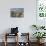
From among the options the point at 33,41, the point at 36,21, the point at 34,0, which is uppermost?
the point at 34,0

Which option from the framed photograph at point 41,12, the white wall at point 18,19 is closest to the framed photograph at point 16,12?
the white wall at point 18,19

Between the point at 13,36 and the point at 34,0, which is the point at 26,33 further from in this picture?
the point at 34,0

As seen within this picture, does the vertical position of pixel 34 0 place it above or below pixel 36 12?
above

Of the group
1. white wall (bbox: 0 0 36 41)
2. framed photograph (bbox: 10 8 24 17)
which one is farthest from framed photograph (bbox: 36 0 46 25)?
framed photograph (bbox: 10 8 24 17)

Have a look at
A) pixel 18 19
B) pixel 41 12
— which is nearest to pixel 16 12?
pixel 18 19

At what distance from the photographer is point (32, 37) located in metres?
6.75

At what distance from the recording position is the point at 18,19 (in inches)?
263

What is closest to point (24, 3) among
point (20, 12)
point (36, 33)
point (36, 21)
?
point (20, 12)

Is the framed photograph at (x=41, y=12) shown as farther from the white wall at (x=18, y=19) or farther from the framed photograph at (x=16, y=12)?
the framed photograph at (x=16, y=12)

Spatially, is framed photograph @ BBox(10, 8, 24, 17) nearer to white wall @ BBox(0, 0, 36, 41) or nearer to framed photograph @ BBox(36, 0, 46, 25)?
white wall @ BBox(0, 0, 36, 41)

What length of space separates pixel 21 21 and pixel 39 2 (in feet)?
3.63

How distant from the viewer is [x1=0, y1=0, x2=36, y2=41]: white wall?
6.62 meters

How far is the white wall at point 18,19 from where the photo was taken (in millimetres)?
6621

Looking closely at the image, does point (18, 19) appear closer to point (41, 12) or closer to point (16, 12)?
point (16, 12)
